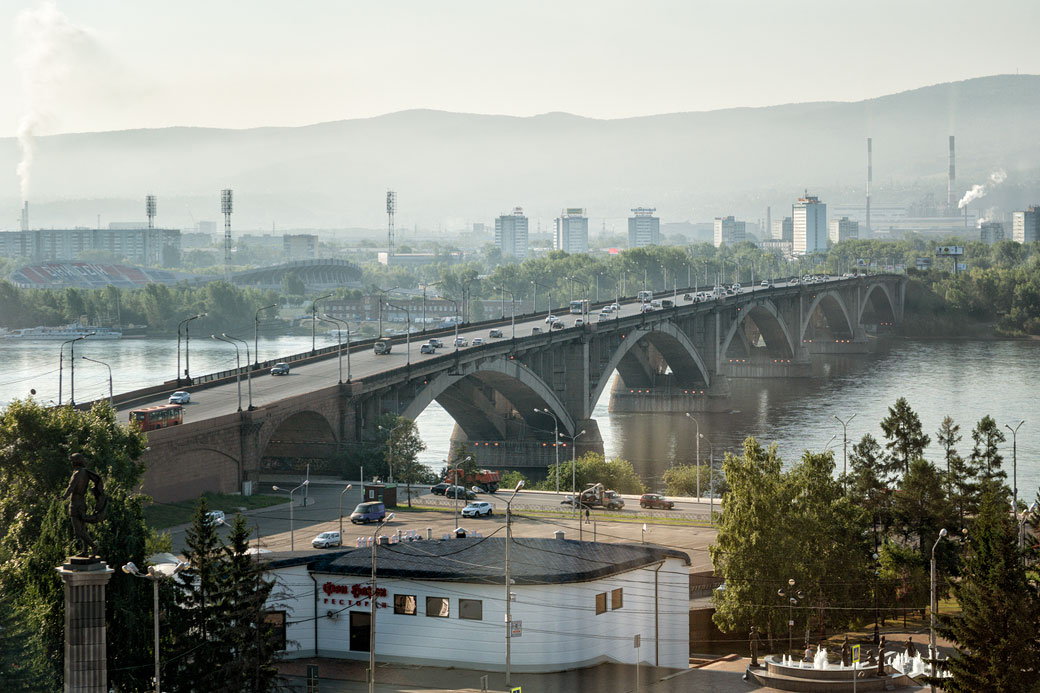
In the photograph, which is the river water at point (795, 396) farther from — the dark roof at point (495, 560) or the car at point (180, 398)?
the dark roof at point (495, 560)

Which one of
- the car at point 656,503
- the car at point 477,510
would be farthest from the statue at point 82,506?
the car at point 656,503

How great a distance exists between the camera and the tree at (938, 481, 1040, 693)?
29.9 m

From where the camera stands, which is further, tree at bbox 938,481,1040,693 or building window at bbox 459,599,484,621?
building window at bbox 459,599,484,621

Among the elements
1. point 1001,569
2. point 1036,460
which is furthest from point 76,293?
point 1001,569

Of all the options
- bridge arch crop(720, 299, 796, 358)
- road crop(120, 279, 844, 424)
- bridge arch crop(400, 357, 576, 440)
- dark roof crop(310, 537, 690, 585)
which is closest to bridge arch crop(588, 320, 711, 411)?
bridge arch crop(400, 357, 576, 440)

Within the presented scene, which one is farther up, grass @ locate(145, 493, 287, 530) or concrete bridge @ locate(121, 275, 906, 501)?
concrete bridge @ locate(121, 275, 906, 501)

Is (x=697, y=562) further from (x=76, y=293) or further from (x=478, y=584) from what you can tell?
(x=76, y=293)

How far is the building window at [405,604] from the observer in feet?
119

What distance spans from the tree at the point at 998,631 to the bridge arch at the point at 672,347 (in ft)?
271

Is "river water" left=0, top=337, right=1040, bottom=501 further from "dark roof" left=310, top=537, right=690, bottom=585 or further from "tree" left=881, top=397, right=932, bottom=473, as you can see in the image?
"dark roof" left=310, top=537, right=690, bottom=585

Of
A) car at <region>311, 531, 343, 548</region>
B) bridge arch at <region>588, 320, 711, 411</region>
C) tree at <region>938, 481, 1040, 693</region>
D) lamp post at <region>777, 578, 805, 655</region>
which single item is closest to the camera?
tree at <region>938, 481, 1040, 693</region>

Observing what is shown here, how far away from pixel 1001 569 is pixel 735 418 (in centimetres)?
8945

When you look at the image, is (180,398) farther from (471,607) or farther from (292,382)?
(471,607)

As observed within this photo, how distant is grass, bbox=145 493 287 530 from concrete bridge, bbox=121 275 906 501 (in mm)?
713
